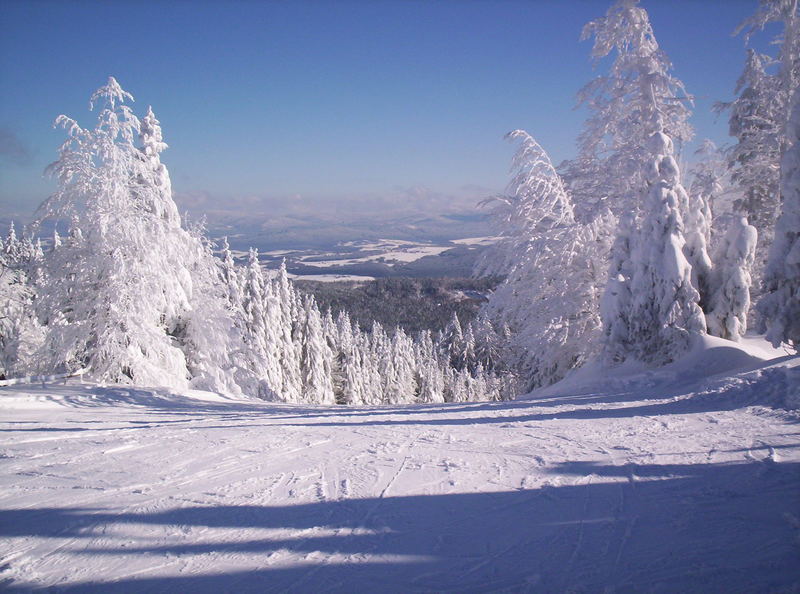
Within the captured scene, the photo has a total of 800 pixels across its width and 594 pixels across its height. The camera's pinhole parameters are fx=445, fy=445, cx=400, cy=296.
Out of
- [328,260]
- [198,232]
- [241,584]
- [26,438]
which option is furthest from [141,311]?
[328,260]

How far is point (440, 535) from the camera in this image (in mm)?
3916

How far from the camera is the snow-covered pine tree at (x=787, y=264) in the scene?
26.8ft

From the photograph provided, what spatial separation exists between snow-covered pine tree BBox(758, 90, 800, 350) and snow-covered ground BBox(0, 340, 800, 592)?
1.38 metres

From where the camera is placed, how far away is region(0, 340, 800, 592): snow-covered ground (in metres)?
3.39

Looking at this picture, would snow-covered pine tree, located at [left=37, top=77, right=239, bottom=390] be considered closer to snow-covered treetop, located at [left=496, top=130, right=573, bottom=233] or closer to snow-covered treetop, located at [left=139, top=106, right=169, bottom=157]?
snow-covered treetop, located at [left=139, top=106, right=169, bottom=157]

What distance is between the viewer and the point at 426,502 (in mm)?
4461

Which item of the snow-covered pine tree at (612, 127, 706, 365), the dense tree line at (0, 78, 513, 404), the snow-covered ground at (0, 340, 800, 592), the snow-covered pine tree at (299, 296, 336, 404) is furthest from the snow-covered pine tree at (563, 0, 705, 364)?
the snow-covered pine tree at (299, 296, 336, 404)

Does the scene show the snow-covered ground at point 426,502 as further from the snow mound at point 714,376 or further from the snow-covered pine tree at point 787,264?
the snow-covered pine tree at point 787,264

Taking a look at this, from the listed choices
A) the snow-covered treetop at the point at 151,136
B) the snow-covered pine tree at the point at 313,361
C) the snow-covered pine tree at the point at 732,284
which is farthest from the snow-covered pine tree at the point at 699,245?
the snow-covered pine tree at the point at 313,361

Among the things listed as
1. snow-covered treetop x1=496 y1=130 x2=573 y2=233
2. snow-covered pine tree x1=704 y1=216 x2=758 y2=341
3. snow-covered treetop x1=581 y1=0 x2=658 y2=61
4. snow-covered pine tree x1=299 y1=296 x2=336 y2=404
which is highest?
snow-covered treetop x1=581 y1=0 x2=658 y2=61

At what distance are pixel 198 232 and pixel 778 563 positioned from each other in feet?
57.2

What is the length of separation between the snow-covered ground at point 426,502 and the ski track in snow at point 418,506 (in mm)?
20

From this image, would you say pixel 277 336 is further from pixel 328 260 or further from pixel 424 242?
pixel 424 242

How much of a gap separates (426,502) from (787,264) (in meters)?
8.23
